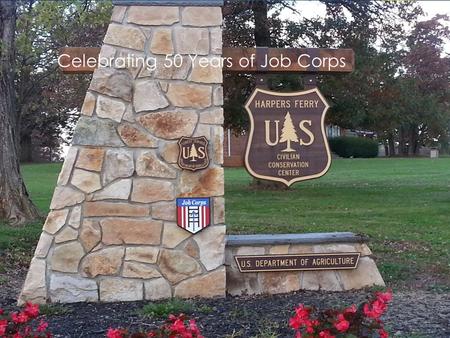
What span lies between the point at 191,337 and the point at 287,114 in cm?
369

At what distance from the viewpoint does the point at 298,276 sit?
6926 mm

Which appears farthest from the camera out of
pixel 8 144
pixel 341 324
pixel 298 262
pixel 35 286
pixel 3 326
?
pixel 8 144

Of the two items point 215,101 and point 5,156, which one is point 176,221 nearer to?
point 215,101

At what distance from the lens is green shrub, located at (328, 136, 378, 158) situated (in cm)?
4641

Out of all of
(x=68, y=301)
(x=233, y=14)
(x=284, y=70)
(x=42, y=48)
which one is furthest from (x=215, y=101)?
(x=233, y=14)

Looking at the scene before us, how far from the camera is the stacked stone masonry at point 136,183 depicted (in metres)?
6.48

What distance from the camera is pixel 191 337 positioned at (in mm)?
3652

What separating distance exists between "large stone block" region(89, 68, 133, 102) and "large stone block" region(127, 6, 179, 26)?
1.73 ft

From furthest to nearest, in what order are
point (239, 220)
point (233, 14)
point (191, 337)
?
point (233, 14) → point (239, 220) → point (191, 337)

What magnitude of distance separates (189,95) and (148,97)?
398mm

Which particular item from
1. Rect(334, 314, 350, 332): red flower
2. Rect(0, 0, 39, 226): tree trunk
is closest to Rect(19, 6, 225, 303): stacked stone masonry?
Rect(334, 314, 350, 332): red flower

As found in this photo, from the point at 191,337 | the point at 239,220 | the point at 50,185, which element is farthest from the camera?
the point at 50,185

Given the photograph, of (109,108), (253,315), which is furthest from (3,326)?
(109,108)

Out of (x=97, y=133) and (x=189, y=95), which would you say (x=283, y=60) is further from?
(x=97, y=133)
